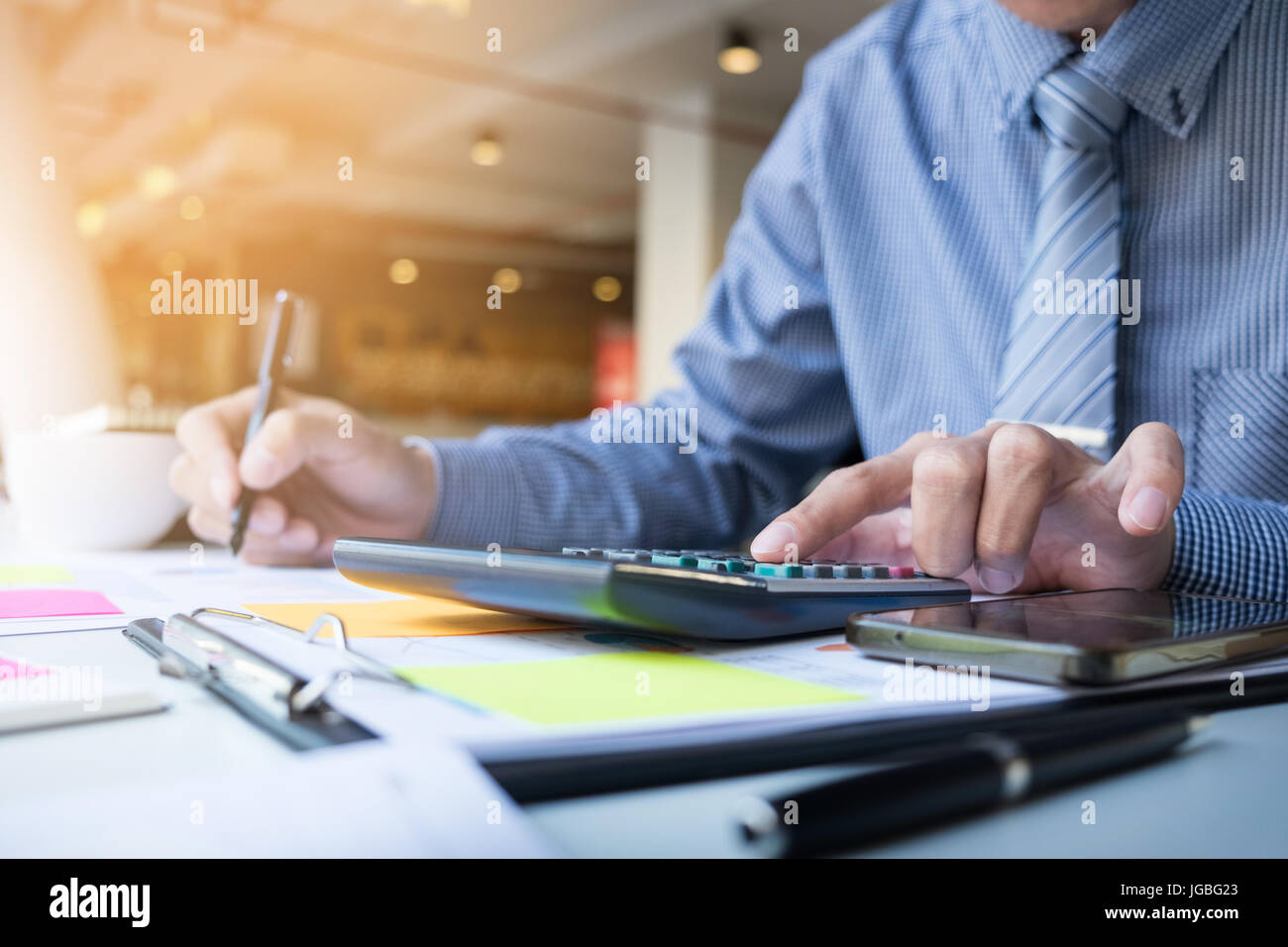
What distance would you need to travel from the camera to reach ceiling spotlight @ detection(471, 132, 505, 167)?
5467mm

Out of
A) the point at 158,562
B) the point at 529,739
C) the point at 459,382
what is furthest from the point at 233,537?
the point at 459,382

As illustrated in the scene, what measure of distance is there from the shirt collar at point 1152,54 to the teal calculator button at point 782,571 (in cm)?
52

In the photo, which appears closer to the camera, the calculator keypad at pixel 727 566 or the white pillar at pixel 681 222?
the calculator keypad at pixel 727 566

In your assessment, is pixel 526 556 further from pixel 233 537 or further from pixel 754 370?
pixel 754 370

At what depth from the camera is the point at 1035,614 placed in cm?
41

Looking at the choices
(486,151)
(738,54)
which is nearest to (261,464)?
(738,54)

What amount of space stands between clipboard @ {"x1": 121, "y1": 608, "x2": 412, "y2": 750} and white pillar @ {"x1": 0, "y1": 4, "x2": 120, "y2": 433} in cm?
158

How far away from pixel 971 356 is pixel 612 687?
25.4 inches

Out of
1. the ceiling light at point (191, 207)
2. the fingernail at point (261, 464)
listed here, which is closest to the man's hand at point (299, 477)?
the fingernail at point (261, 464)

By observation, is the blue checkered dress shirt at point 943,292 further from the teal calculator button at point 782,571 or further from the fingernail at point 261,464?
the teal calculator button at point 782,571

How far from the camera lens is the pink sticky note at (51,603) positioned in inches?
19.0

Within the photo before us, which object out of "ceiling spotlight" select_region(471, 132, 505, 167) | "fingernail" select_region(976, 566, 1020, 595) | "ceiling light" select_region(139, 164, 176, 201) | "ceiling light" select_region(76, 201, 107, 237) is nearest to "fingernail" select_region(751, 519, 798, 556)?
"fingernail" select_region(976, 566, 1020, 595)

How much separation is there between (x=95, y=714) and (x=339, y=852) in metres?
0.12

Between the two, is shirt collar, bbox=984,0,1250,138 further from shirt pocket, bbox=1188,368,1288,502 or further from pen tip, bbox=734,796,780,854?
pen tip, bbox=734,796,780,854
